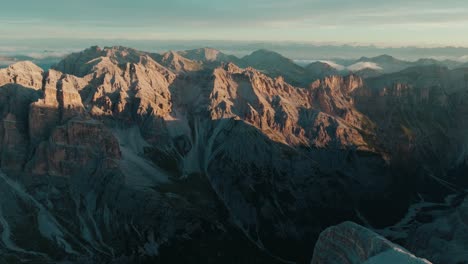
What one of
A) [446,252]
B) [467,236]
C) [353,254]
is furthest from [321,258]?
[467,236]

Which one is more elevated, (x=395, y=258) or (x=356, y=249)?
(x=395, y=258)

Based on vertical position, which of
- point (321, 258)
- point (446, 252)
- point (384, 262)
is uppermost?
point (384, 262)

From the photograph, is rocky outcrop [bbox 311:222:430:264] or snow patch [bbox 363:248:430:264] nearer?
snow patch [bbox 363:248:430:264]

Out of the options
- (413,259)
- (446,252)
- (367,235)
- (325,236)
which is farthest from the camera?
(446,252)

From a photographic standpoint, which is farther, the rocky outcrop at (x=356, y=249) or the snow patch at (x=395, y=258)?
the rocky outcrop at (x=356, y=249)

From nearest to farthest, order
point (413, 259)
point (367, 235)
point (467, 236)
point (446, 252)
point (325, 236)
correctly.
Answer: point (413, 259) → point (367, 235) → point (325, 236) → point (446, 252) → point (467, 236)

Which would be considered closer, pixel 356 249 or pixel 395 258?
pixel 395 258

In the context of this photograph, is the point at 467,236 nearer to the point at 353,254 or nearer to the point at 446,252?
the point at 446,252

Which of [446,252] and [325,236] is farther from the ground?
[325,236]
